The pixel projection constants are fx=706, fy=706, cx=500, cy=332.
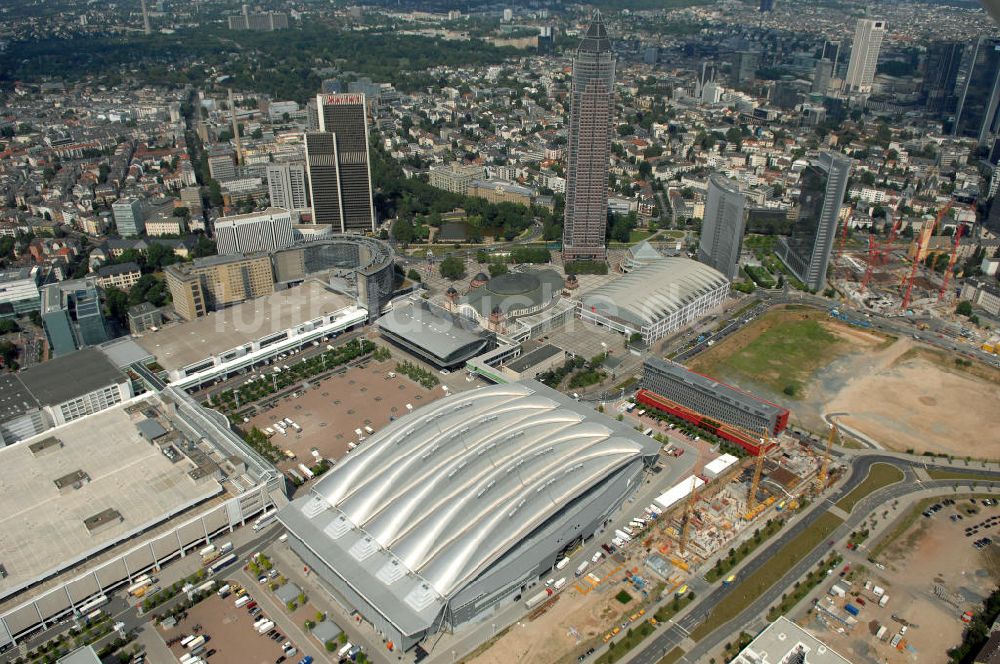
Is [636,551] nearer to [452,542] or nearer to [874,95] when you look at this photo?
[452,542]

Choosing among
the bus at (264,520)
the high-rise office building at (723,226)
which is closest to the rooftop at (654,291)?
the high-rise office building at (723,226)

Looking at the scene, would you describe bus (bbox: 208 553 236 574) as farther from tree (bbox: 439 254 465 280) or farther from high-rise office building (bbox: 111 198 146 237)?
high-rise office building (bbox: 111 198 146 237)

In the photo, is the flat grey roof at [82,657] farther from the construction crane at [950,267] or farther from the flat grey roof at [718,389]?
the construction crane at [950,267]

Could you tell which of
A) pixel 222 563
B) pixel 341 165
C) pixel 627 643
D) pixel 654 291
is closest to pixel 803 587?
Answer: pixel 627 643

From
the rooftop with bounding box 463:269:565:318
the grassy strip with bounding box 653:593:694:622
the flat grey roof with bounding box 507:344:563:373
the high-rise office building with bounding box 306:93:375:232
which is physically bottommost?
the grassy strip with bounding box 653:593:694:622

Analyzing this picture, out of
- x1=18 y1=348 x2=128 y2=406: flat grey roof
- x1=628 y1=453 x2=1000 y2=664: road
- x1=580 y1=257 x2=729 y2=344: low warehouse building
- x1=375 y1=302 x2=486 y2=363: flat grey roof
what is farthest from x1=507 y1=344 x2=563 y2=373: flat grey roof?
x1=18 y1=348 x2=128 y2=406: flat grey roof

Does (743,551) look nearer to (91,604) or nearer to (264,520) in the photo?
(264,520)
